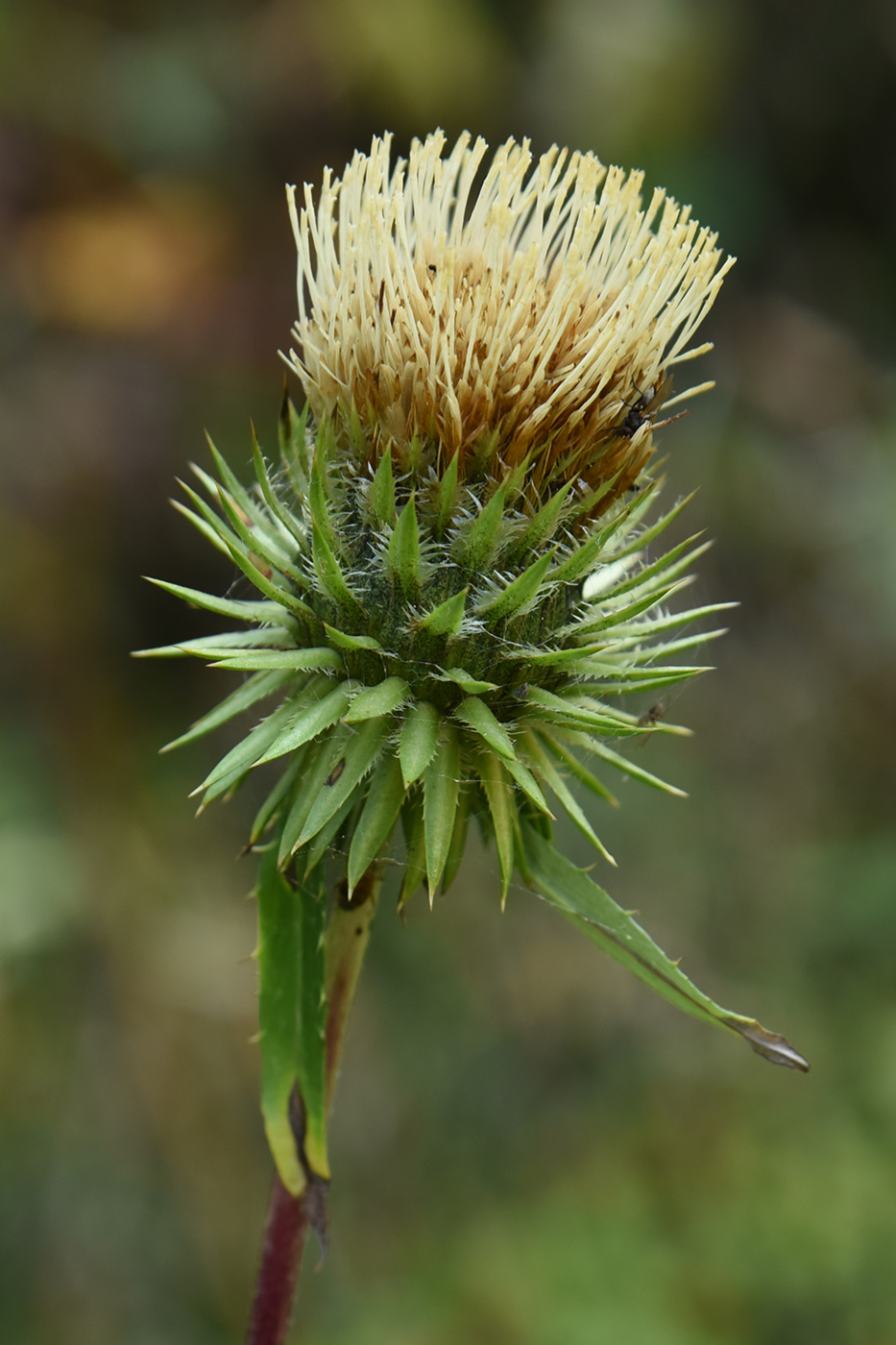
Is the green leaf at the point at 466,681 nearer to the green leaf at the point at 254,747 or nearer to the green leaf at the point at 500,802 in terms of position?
the green leaf at the point at 500,802

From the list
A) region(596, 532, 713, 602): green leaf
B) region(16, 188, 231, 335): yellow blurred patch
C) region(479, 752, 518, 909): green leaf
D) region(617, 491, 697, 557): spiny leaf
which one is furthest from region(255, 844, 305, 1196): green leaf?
region(16, 188, 231, 335): yellow blurred patch

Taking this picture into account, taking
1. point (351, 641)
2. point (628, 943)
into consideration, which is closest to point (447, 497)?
point (351, 641)

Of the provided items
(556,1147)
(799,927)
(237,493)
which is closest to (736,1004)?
(799,927)

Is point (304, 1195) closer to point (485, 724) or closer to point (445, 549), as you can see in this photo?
point (485, 724)

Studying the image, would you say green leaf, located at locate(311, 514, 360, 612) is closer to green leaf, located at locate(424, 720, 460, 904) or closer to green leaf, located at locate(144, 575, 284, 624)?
green leaf, located at locate(144, 575, 284, 624)

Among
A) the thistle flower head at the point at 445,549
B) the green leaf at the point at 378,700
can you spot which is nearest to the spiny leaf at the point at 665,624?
the thistle flower head at the point at 445,549
